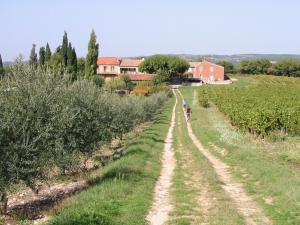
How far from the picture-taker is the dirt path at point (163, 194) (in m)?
13.8

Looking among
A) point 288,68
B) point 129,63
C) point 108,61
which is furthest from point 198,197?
point 288,68

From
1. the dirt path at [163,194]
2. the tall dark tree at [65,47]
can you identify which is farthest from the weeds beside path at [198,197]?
the tall dark tree at [65,47]

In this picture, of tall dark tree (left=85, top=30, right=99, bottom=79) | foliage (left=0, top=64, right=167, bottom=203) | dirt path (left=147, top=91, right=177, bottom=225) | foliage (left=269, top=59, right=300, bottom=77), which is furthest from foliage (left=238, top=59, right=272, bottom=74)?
foliage (left=0, top=64, right=167, bottom=203)

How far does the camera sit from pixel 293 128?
118 feet

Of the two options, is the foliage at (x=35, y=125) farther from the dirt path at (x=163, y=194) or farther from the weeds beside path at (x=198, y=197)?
the weeds beside path at (x=198, y=197)

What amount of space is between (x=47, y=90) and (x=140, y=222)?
739cm

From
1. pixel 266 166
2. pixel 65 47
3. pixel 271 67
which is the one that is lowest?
pixel 266 166

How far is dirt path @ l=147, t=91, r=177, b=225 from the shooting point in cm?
1380

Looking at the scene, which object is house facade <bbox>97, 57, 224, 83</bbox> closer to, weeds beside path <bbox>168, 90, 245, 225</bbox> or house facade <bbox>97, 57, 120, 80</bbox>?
house facade <bbox>97, 57, 120, 80</bbox>

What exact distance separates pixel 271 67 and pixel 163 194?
173 meters

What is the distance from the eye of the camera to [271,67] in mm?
183250

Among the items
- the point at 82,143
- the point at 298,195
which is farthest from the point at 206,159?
the point at 298,195

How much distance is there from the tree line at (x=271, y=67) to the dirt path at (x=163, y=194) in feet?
505

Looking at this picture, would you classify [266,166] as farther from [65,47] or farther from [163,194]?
[65,47]
